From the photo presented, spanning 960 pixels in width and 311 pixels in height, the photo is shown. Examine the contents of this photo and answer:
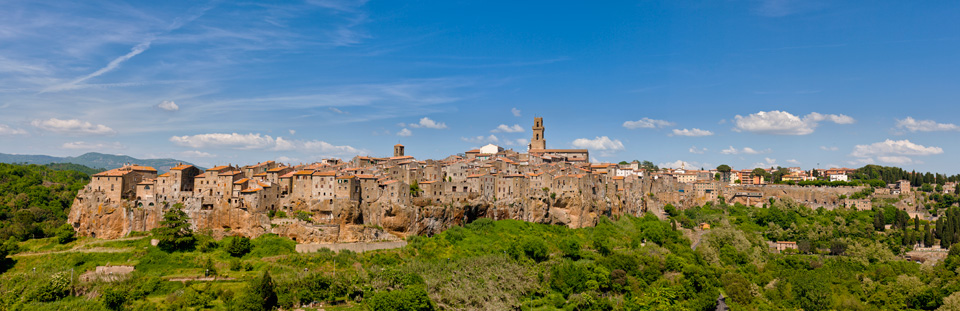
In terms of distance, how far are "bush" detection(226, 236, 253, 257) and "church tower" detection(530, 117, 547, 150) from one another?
163 ft

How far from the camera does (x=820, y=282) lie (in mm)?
51656

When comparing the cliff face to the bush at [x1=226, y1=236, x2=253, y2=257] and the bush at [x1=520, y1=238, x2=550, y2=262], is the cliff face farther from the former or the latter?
the bush at [x1=520, y1=238, x2=550, y2=262]

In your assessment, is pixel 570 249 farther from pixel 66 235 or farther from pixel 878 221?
pixel 878 221

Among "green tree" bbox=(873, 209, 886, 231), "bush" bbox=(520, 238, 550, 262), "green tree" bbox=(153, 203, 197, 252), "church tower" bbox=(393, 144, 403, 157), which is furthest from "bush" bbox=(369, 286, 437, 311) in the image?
"green tree" bbox=(873, 209, 886, 231)

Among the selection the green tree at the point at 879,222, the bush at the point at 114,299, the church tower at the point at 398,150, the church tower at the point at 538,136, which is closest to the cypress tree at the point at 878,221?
the green tree at the point at 879,222

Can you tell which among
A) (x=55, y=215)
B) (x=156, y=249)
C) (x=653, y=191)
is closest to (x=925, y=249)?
(x=653, y=191)

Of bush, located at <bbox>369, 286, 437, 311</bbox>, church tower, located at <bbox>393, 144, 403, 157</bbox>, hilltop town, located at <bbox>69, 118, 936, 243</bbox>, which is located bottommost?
bush, located at <bbox>369, 286, 437, 311</bbox>

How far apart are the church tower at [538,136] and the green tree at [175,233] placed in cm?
5093

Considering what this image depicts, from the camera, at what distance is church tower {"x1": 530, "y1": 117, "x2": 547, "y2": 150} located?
86.6 m

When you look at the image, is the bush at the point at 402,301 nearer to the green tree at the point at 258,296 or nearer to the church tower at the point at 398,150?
the green tree at the point at 258,296

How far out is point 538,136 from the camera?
8731 cm

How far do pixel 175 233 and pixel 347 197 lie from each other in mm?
12278

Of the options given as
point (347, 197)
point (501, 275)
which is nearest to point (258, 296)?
point (347, 197)

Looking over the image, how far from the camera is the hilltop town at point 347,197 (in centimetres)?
4588
